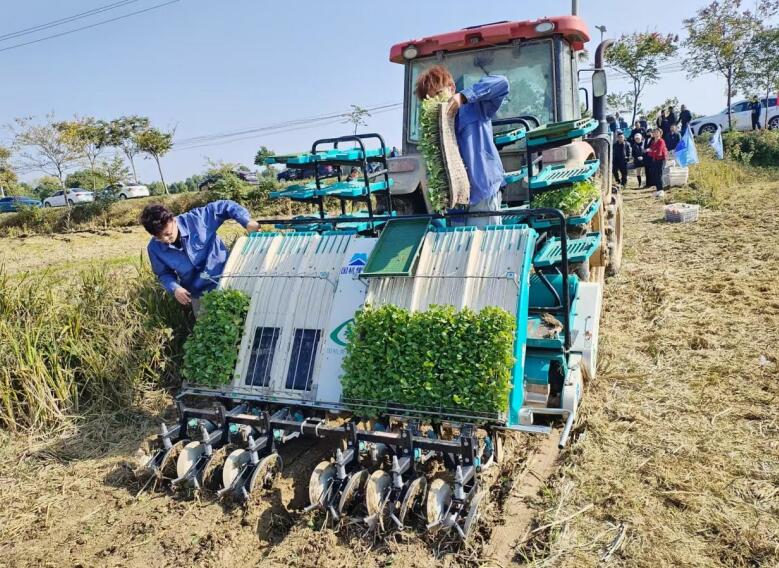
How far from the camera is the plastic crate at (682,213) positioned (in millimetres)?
10734

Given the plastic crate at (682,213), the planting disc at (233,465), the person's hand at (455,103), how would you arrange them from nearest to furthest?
the planting disc at (233,465) < the person's hand at (455,103) < the plastic crate at (682,213)

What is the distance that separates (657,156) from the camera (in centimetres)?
1459

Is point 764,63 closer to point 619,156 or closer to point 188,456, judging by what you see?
point 619,156

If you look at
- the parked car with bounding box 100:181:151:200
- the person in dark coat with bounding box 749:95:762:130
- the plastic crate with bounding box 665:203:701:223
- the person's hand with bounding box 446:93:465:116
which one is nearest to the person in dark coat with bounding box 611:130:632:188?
the plastic crate with bounding box 665:203:701:223

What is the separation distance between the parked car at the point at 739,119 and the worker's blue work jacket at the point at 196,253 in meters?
22.7

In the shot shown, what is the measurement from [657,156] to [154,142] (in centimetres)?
2050

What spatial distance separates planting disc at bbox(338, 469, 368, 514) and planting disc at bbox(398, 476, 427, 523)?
0.27m

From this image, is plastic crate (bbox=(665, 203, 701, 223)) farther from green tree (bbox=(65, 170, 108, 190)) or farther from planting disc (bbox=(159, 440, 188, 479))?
green tree (bbox=(65, 170, 108, 190))

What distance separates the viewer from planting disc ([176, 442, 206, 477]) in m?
3.42

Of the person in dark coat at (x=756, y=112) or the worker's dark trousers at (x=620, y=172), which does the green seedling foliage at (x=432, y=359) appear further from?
the person in dark coat at (x=756, y=112)

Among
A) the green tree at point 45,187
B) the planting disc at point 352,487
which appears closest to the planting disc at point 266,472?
the planting disc at point 352,487

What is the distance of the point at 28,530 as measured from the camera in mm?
3346

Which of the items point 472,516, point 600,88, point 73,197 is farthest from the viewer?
point 73,197

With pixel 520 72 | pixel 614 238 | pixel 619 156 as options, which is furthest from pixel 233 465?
pixel 619 156
